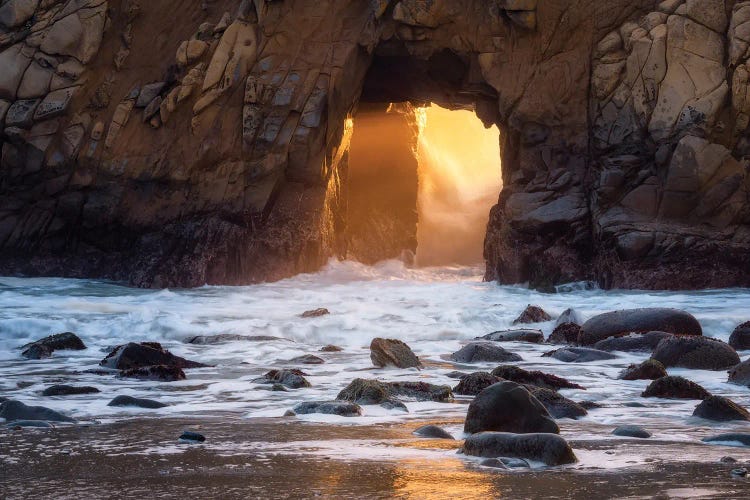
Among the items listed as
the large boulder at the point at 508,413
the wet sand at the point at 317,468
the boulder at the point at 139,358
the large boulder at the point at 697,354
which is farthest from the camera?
the boulder at the point at 139,358

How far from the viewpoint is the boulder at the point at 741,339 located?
10.2 metres

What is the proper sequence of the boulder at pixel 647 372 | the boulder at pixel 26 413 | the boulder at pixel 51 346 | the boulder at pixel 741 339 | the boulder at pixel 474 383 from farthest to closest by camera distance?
the boulder at pixel 741 339, the boulder at pixel 51 346, the boulder at pixel 647 372, the boulder at pixel 474 383, the boulder at pixel 26 413

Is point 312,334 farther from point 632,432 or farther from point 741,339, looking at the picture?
point 632,432

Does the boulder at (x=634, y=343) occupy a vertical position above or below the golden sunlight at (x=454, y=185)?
below

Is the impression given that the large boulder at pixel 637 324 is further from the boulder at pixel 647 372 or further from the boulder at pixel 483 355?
the boulder at pixel 647 372

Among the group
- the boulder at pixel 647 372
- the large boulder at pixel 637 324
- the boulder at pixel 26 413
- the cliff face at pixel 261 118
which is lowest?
the boulder at pixel 26 413

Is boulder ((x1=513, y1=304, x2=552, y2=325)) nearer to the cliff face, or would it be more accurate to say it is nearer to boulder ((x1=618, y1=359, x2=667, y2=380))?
the cliff face

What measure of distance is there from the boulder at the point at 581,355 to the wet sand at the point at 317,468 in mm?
4391

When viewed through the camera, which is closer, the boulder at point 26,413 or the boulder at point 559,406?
the boulder at point 26,413

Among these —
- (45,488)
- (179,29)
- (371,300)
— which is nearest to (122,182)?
(179,29)

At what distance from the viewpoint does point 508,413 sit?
5.18 m

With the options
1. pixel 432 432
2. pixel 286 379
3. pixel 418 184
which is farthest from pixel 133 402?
pixel 418 184

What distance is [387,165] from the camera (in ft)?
97.7

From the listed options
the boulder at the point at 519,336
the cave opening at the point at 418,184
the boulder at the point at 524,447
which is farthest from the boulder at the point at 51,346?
the cave opening at the point at 418,184
